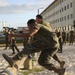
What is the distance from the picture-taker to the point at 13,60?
6.45 meters

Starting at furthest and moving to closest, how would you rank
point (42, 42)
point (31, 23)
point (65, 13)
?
point (65, 13) → point (42, 42) → point (31, 23)

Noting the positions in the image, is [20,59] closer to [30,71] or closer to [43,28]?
[43,28]

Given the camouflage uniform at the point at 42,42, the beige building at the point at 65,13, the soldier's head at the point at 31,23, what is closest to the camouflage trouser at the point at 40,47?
the camouflage uniform at the point at 42,42

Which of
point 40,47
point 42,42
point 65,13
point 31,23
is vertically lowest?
point 40,47

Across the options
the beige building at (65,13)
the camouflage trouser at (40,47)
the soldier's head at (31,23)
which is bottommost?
the camouflage trouser at (40,47)

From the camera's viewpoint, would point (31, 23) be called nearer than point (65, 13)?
Yes

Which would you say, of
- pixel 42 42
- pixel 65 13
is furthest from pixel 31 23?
pixel 65 13

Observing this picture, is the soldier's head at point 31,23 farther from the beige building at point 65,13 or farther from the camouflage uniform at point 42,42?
the beige building at point 65,13

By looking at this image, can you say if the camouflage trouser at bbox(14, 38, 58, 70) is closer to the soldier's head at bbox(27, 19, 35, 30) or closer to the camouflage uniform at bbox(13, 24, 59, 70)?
the camouflage uniform at bbox(13, 24, 59, 70)

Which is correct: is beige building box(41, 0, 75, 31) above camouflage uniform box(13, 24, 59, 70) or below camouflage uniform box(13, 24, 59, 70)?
above

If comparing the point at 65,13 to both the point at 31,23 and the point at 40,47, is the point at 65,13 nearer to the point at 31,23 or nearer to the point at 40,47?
the point at 40,47

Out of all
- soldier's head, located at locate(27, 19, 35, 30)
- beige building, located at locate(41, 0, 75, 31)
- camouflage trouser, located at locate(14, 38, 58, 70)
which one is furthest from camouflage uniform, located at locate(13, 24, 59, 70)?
beige building, located at locate(41, 0, 75, 31)

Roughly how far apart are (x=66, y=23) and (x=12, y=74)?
214ft

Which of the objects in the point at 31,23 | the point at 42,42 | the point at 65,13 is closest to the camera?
the point at 31,23
